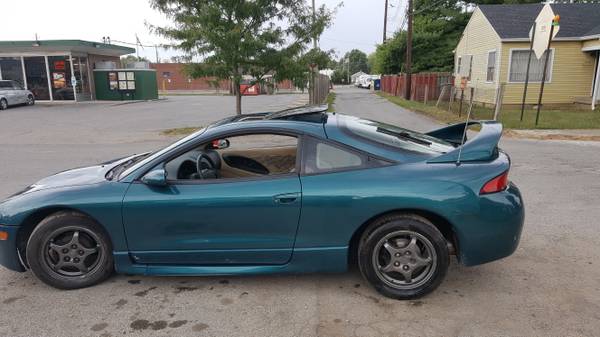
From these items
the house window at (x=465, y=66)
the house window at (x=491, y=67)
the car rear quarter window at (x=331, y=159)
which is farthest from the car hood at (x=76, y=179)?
the house window at (x=465, y=66)

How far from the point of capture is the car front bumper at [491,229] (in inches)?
125

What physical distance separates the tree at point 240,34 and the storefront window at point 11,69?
21939mm

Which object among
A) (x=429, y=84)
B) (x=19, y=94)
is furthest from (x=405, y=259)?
(x=19, y=94)

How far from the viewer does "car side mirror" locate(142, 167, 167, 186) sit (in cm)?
329

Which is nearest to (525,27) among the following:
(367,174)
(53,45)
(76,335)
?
(367,174)

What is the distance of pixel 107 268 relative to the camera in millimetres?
3551

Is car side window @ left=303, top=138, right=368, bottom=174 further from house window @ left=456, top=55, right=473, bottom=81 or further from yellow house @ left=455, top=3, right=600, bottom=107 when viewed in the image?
house window @ left=456, top=55, right=473, bottom=81

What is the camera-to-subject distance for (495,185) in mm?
3232

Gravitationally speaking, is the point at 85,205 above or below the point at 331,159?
below

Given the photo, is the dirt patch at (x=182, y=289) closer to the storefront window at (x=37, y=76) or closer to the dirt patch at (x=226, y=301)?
the dirt patch at (x=226, y=301)

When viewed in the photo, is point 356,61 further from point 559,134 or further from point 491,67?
point 559,134

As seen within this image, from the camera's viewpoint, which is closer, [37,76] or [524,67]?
[524,67]

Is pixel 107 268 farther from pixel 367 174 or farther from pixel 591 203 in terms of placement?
pixel 591 203

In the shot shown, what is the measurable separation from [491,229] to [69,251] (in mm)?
3250
